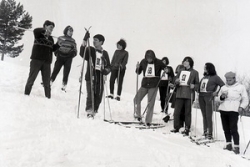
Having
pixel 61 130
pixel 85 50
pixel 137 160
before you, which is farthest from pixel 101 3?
pixel 137 160

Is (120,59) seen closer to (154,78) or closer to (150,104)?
(154,78)

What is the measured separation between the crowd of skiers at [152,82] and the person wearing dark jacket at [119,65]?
4.57 ft

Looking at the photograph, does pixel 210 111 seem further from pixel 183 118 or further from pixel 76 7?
pixel 76 7

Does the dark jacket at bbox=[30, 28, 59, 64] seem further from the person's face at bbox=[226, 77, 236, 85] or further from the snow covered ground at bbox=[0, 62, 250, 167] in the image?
the person's face at bbox=[226, 77, 236, 85]

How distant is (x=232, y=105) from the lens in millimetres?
4844

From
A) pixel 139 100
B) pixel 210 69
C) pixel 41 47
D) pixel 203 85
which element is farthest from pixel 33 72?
pixel 210 69

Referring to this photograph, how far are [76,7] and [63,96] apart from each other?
214cm

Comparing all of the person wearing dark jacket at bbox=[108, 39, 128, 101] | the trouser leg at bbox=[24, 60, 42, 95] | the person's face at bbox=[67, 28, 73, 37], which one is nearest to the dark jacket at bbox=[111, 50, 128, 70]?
the person wearing dark jacket at bbox=[108, 39, 128, 101]

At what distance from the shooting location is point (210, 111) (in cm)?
558

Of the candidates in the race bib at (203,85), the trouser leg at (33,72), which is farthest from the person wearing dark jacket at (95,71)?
the race bib at (203,85)

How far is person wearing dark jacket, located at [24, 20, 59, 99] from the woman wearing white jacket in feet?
11.1

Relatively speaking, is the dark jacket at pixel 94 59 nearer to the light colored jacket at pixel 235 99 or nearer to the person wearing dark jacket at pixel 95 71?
the person wearing dark jacket at pixel 95 71

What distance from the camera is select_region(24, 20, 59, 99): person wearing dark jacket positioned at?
4.88m

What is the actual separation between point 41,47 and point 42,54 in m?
0.14
